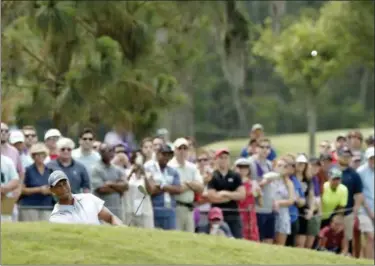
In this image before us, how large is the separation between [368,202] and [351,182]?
0.63 metres

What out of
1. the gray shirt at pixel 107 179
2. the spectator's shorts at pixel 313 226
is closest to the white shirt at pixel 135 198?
the gray shirt at pixel 107 179

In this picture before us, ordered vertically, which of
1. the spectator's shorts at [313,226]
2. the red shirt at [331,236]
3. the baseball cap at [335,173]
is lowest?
the red shirt at [331,236]

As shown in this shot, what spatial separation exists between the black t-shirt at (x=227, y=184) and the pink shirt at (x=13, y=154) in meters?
2.54

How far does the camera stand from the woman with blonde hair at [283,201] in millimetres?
16906

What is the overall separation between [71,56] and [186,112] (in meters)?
23.4

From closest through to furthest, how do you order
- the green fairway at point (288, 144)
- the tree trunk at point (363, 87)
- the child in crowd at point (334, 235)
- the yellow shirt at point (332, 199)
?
the child in crowd at point (334, 235)
the yellow shirt at point (332, 199)
the green fairway at point (288, 144)
the tree trunk at point (363, 87)

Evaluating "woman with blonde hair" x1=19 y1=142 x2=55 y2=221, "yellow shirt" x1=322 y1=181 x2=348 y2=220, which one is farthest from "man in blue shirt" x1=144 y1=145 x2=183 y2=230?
"yellow shirt" x1=322 y1=181 x2=348 y2=220

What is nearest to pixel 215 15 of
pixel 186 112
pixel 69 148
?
pixel 69 148

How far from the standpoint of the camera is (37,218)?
14633mm

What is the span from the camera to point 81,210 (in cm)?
1088

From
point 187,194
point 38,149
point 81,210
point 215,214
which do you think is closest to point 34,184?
point 38,149

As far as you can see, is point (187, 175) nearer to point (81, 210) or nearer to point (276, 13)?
point (81, 210)

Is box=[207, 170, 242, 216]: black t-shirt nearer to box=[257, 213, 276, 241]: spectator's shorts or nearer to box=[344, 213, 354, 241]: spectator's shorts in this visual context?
box=[257, 213, 276, 241]: spectator's shorts

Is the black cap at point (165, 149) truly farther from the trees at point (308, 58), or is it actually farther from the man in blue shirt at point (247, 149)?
the trees at point (308, 58)
